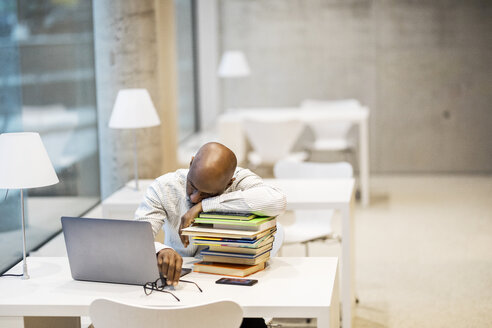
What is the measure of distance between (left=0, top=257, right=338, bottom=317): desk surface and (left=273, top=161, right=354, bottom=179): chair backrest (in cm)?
203

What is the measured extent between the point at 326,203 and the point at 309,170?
0.94 meters

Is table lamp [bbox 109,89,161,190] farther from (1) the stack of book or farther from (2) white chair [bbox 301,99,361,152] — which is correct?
(2) white chair [bbox 301,99,361,152]

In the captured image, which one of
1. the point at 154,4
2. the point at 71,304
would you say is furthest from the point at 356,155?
the point at 71,304

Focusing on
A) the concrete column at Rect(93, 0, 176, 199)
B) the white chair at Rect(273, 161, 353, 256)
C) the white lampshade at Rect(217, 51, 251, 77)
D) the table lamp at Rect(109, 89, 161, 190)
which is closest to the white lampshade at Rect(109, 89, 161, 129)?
the table lamp at Rect(109, 89, 161, 190)

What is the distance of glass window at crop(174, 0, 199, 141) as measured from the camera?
867cm

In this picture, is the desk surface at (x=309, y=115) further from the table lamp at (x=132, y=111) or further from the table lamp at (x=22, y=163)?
the table lamp at (x=22, y=163)

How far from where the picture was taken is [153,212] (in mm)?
2938

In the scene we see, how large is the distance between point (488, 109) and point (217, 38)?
358 centimetres

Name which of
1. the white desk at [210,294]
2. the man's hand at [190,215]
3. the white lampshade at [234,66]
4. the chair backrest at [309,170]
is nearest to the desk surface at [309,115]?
the white lampshade at [234,66]

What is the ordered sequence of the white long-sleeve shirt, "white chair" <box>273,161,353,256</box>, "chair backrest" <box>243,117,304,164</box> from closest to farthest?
the white long-sleeve shirt → "white chair" <box>273,161,353,256</box> → "chair backrest" <box>243,117,304,164</box>

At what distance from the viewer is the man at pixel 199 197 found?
2.66m

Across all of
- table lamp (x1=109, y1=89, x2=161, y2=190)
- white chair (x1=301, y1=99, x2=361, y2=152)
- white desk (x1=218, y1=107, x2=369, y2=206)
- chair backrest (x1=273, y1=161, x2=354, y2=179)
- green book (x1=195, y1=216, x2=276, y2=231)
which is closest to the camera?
green book (x1=195, y1=216, x2=276, y2=231)

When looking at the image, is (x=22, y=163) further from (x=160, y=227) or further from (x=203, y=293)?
(x=203, y=293)

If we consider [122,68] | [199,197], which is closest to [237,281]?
[199,197]
